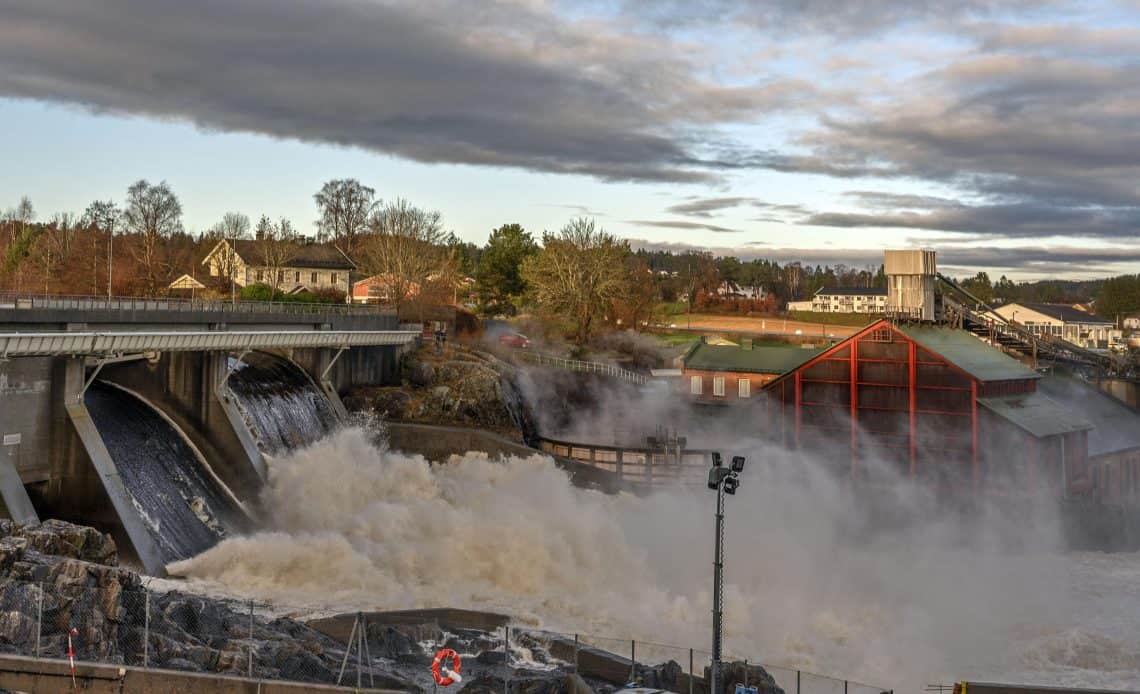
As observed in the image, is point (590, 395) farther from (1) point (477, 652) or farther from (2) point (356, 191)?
(2) point (356, 191)

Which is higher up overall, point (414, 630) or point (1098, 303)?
point (1098, 303)

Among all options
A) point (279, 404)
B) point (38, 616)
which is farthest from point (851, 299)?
point (38, 616)

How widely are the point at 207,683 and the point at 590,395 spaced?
4792 cm

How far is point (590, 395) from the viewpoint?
65.6 m

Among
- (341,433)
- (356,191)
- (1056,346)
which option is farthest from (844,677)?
(356,191)

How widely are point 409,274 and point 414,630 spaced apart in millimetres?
57419

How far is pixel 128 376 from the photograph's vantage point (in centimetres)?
3678

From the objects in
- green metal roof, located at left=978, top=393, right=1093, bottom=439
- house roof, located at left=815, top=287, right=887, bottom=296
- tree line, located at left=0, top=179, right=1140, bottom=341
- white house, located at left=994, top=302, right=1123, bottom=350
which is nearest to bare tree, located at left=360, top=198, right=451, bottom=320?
tree line, located at left=0, top=179, right=1140, bottom=341

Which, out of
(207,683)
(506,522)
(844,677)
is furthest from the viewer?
(506,522)

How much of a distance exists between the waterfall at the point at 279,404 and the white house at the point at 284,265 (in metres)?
40.8

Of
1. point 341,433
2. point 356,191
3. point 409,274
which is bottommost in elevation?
point 341,433

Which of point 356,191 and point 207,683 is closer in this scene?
point 207,683

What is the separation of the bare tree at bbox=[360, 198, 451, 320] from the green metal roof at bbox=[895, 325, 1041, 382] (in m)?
37.8

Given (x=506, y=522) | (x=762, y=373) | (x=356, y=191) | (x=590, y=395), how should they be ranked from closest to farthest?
(x=506, y=522), (x=762, y=373), (x=590, y=395), (x=356, y=191)
